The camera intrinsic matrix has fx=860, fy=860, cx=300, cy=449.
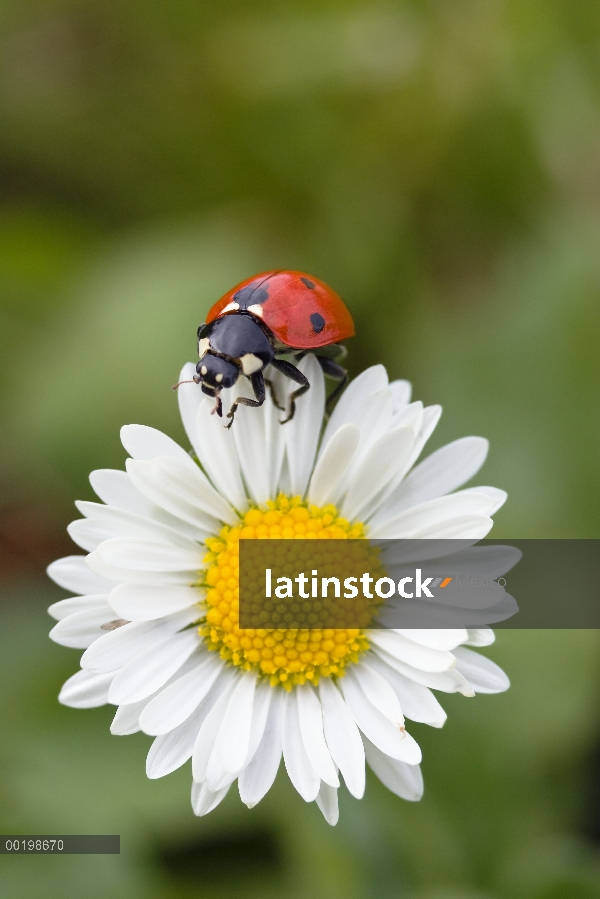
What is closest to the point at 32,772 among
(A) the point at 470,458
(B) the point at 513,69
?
(A) the point at 470,458

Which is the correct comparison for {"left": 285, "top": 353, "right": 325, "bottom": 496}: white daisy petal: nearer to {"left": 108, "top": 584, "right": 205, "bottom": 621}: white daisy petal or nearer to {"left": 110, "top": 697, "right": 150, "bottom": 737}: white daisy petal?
{"left": 108, "top": 584, "right": 205, "bottom": 621}: white daisy petal

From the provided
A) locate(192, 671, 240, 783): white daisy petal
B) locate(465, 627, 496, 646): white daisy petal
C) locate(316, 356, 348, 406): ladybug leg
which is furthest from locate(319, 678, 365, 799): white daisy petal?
locate(316, 356, 348, 406): ladybug leg

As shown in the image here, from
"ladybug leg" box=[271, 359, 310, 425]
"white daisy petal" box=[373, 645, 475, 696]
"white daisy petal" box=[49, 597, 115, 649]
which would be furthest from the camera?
"ladybug leg" box=[271, 359, 310, 425]

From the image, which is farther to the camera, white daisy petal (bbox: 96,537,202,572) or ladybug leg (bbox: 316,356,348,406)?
ladybug leg (bbox: 316,356,348,406)

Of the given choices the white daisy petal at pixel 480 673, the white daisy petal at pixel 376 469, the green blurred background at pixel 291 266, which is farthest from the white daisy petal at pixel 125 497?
the green blurred background at pixel 291 266

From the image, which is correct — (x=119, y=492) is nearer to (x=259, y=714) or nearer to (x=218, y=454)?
(x=218, y=454)

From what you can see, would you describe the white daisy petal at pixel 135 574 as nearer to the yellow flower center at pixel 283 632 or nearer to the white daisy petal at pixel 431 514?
the yellow flower center at pixel 283 632
